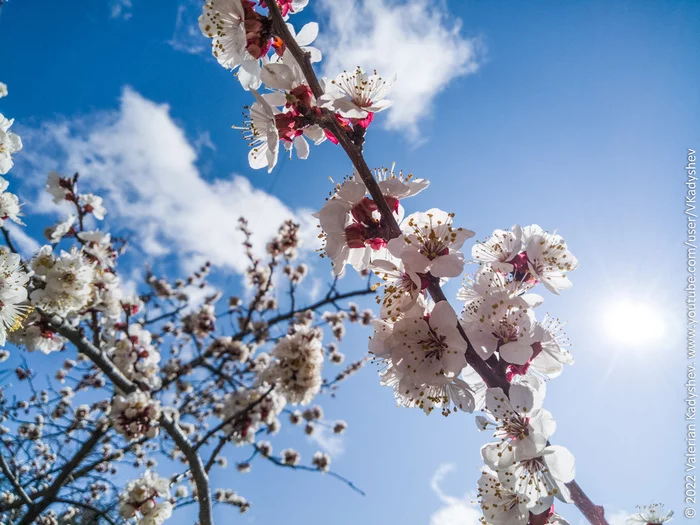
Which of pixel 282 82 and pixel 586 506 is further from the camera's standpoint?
pixel 282 82

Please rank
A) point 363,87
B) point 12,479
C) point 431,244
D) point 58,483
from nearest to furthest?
point 431,244 < point 363,87 < point 12,479 < point 58,483

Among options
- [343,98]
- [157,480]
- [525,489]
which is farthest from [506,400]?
[157,480]

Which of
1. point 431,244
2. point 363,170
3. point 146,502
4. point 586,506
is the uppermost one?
point 146,502

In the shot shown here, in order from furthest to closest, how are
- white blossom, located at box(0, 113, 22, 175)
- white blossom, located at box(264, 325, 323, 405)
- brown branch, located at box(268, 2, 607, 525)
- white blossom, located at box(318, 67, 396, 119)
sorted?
white blossom, located at box(264, 325, 323, 405) < white blossom, located at box(0, 113, 22, 175) < white blossom, located at box(318, 67, 396, 119) < brown branch, located at box(268, 2, 607, 525)

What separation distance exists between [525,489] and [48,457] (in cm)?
941

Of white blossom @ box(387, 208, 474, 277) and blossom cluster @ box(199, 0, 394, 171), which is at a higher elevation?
blossom cluster @ box(199, 0, 394, 171)

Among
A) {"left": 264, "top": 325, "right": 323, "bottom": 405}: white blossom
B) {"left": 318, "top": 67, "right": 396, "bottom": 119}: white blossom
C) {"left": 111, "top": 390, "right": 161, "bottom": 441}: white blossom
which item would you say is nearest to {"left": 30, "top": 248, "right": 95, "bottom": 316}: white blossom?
{"left": 111, "top": 390, "right": 161, "bottom": 441}: white blossom

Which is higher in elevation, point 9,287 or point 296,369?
point 296,369

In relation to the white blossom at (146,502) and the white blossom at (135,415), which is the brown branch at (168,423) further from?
the white blossom at (146,502)

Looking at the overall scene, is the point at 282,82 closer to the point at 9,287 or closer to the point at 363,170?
the point at 363,170

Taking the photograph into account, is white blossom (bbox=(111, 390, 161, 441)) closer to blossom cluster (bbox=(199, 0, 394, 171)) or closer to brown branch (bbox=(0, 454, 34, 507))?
brown branch (bbox=(0, 454, 34, 507))

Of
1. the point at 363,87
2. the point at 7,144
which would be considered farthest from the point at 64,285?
the point at 363,87

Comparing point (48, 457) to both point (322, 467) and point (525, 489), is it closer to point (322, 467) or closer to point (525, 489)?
point (322, 467)

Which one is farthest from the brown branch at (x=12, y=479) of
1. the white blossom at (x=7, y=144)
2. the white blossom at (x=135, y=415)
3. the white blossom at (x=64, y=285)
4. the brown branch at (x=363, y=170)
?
the brown branch at (x=363, y=170)
